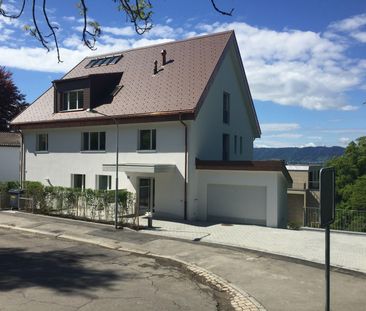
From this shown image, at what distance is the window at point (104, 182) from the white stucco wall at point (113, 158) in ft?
0.83

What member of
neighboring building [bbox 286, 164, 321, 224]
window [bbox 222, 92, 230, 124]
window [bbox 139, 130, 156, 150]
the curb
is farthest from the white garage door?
neighboring building [bbox 286, 164, 321, 224]

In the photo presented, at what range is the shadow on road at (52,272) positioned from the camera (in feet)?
32.4

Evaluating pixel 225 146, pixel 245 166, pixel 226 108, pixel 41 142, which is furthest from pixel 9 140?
pixel 245 166

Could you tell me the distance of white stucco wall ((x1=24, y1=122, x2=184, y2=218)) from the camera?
70.7ft

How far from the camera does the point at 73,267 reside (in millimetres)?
11875

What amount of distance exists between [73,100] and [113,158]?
210 inches

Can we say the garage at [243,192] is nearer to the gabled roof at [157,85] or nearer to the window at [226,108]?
the gabled roof at [157,85]

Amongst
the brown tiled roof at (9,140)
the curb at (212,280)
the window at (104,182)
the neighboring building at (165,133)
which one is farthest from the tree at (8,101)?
the curb at (212,280)

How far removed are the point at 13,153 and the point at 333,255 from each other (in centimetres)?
Result: 2827

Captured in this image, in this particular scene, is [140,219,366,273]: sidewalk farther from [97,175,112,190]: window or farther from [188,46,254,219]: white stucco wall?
[97,175,112,190]: window

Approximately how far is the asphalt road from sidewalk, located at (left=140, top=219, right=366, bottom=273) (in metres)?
4.01

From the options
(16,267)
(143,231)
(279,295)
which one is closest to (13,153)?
(143,231)

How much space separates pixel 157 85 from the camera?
78.9ft

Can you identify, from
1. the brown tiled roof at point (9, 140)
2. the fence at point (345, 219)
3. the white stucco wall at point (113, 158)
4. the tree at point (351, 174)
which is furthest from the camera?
the brown tiled roof at point (9, 140)
